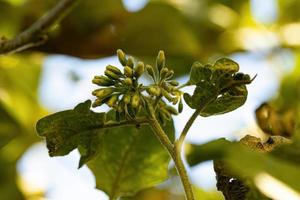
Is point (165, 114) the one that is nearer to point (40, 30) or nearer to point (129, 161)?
point (129, 161)

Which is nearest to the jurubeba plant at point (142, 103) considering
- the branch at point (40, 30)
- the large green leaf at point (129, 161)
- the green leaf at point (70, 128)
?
the green leaf at point (70, 128)

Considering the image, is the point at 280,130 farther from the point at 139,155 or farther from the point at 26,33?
the point at 26,33

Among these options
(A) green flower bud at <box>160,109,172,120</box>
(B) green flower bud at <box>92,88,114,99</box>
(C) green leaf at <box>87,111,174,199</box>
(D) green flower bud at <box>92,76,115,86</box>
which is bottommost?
(C) green leaf at <box>87,111,174,199</box>

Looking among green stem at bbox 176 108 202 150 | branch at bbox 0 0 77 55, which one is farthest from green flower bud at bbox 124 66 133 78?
branch at bbox 0 0 77 55

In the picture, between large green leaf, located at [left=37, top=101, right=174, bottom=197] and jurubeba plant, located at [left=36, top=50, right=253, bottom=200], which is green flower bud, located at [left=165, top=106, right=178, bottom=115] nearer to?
jurubeba plant, located at [left=36, top=50, right=253, bottom=200]

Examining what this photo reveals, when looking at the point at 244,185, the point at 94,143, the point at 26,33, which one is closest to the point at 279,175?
the point at 244,185

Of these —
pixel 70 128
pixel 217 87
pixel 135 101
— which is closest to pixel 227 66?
pixel 217 87
